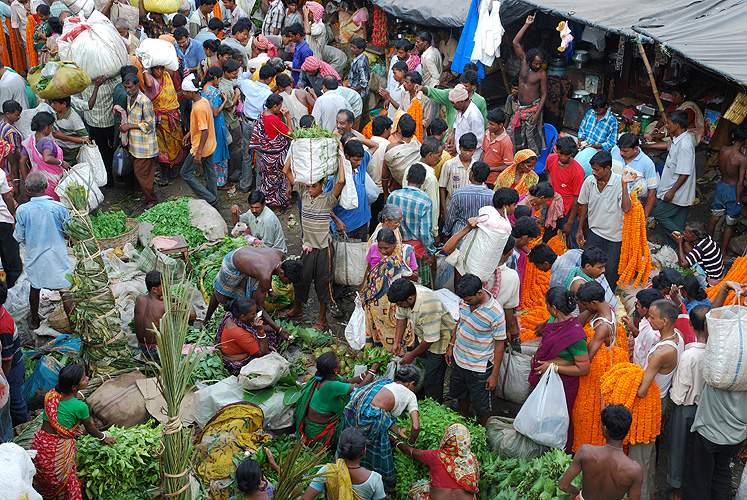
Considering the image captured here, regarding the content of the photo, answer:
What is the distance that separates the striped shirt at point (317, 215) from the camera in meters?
6.87

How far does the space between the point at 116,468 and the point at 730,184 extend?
6.81 metres

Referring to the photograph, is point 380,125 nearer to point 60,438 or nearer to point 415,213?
point 415,213

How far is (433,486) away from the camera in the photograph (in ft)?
15.1

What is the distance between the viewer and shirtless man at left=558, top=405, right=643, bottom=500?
167 inches

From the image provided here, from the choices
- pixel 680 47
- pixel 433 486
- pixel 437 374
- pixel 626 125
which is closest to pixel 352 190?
pixel 437 374

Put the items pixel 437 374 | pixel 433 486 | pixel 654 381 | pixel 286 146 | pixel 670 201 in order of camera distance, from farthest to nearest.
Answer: pixel 286 146 → pixel 670 201 → pixel 437 374 → pixel 654 381 → pixel 433 486

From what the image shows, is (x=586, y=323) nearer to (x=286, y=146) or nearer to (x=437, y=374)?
(x=437, y=374)

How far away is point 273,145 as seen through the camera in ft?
28.3

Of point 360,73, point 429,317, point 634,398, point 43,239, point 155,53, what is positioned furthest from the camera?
point 360,73

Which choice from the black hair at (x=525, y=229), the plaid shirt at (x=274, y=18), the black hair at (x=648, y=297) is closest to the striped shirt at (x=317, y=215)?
the black hair at (x=525, y=229)

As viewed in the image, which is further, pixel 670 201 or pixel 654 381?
pixel 670 201

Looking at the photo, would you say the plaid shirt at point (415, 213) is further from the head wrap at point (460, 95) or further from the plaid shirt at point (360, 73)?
the plaid shirt at point (360, 73)

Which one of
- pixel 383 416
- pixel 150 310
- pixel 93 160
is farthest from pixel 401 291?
pixel 93 160

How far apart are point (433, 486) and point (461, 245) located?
2.22 m
